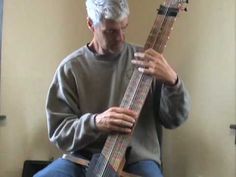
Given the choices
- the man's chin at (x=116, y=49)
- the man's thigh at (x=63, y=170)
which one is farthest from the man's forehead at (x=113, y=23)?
the man's thigh at (x=63, y=170)

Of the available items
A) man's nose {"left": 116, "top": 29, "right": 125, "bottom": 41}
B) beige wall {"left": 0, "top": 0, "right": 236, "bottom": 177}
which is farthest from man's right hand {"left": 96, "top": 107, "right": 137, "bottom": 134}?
beige wall {"left": 0, "top": 0, "right": 236, "bottom": 177}

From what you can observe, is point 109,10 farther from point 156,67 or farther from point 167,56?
point 167,56

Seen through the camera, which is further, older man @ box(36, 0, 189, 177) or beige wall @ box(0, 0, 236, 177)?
beige wall @ box(0, 0, 236, 177)

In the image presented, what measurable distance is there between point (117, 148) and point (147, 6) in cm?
89

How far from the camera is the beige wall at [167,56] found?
6.00ft

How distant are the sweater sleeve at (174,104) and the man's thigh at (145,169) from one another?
175mm

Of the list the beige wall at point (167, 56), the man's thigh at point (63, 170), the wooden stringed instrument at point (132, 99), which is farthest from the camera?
the beige wall at point (167, 56)

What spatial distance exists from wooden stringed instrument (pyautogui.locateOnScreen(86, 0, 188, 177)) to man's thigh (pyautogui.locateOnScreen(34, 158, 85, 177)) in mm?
112

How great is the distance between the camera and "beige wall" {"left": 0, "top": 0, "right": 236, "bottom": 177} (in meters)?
1.83

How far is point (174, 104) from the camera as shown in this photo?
5.26 feet

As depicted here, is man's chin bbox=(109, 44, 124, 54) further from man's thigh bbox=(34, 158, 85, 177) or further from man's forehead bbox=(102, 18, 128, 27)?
man's thigh bbox=(34, 158, 85, 177)

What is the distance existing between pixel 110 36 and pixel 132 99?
274 mm

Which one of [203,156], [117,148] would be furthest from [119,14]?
[203,156]

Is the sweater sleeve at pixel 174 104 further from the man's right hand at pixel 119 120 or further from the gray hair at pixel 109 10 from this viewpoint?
the gray hair at pixel 109 10
